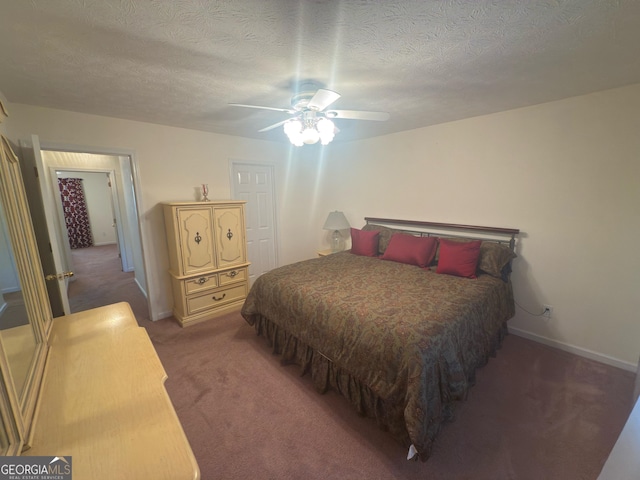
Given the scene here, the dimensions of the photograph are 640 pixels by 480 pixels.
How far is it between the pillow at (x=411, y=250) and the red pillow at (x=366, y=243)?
0.85 feet

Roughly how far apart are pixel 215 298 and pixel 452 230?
10.2ft

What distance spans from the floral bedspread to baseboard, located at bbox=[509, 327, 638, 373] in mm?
448

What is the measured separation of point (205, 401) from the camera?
1969mm

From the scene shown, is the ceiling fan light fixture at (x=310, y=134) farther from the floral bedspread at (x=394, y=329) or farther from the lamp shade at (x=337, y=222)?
the lamp shade at (x=337, y=222)

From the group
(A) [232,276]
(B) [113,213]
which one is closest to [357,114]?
(A) [232,276]

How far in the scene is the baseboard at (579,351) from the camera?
2.22 m

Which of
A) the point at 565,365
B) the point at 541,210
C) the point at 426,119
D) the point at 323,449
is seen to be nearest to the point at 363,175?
the point at 426,119

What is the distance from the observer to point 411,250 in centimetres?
298

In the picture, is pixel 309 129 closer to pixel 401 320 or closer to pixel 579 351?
pixel 401 320

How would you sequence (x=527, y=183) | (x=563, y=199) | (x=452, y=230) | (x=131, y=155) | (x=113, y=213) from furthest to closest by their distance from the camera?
(x=113, y=213), (x=452, y=230), (x=131, y=155), (x=527, y=183), (x=563, y=199)

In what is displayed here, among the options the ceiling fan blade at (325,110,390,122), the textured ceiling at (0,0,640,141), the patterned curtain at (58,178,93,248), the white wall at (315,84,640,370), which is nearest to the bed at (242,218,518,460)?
the white wall at (315,84,640,370)

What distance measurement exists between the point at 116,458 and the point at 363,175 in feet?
12.5

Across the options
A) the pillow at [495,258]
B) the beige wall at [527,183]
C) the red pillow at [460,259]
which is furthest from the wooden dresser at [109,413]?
the pillow at [495,258]

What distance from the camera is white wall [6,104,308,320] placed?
2.38 m
